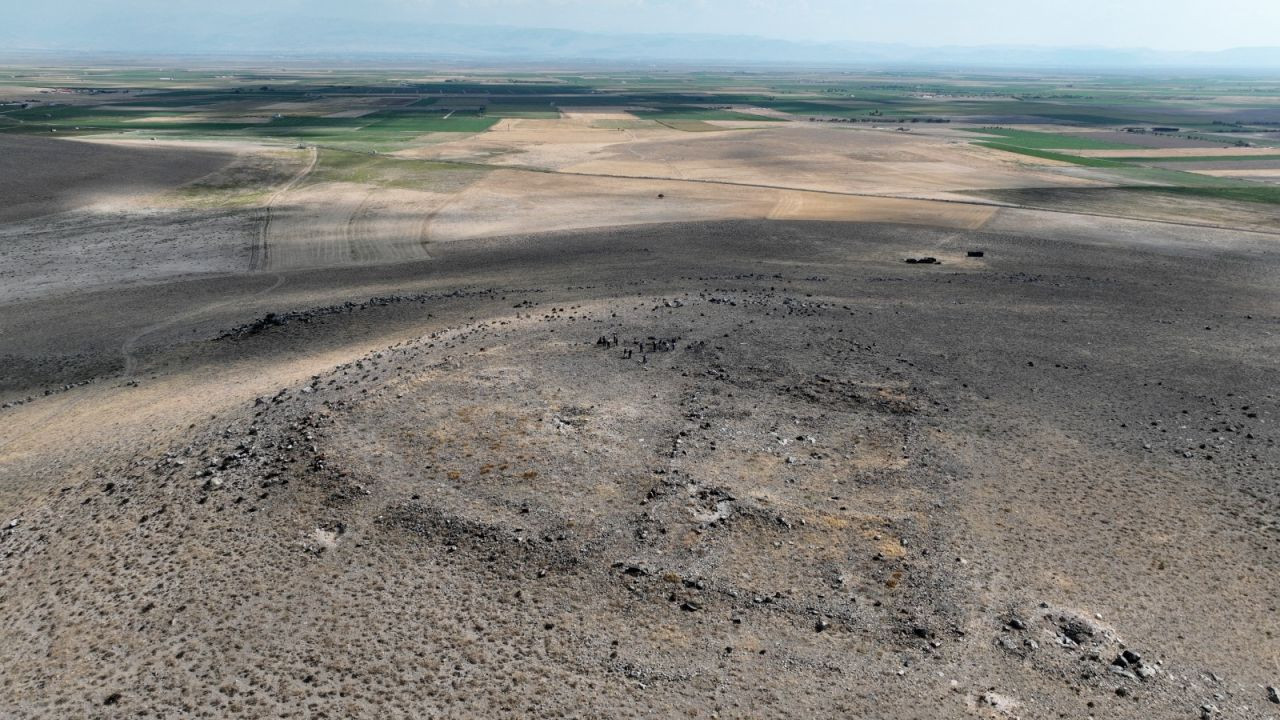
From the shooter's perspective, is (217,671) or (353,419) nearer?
(217,671)

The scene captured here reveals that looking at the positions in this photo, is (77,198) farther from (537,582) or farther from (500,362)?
(537,582)

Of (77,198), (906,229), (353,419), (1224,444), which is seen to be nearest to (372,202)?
(77,198)

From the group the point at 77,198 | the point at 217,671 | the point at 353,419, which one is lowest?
the point at 217,671

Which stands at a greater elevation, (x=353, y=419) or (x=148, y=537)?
(x=353, y=419)

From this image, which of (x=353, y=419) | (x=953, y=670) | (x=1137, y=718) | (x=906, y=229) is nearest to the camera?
(x=1137, y=718)

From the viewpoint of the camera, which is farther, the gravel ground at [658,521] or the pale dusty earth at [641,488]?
the pale dusty earth at [641,488]

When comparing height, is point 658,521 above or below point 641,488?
below

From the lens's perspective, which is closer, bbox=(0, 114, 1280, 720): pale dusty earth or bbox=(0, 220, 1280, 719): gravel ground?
bbox=(0, 220, 1280, 719): gravel ground

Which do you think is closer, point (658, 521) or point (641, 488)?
point (658, 521)
